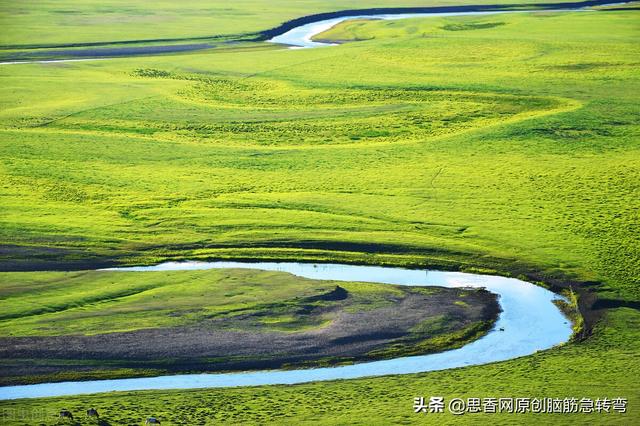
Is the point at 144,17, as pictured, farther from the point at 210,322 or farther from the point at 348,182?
the point at 210,322

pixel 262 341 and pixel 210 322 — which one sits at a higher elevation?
pixel 210 322

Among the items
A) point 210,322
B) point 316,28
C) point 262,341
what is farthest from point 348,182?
point 316,28

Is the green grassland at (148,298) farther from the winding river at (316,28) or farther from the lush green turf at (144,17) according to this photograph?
the lush green turf at (144,17)

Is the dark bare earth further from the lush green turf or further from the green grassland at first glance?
the lush green turf

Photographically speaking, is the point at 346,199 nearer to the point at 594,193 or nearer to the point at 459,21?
the point at 594,193

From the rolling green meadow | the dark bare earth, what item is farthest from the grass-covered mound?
the rolling green meadow

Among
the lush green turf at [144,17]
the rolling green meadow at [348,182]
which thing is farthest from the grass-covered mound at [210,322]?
the lush green turf at [144,17]
